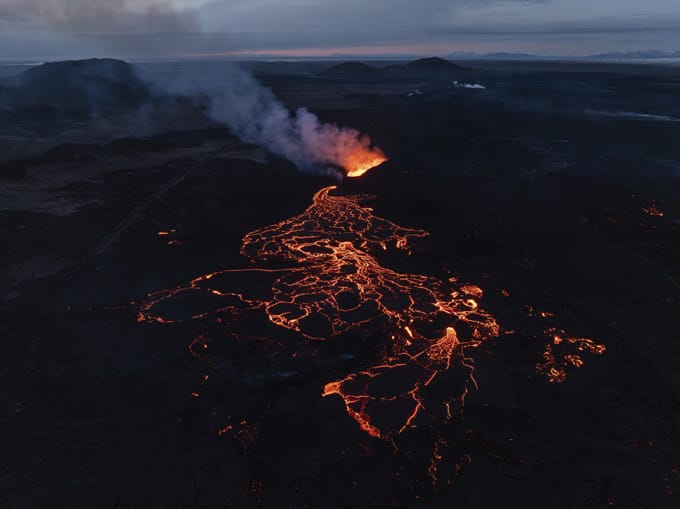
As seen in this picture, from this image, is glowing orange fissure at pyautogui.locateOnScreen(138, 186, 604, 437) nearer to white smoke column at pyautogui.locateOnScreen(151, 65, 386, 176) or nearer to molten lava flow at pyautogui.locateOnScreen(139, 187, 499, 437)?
molten lava flow at pyautogui.locateOnScreen(139, 187, 499, 437)

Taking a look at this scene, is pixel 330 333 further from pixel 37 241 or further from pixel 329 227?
pixel 37 241

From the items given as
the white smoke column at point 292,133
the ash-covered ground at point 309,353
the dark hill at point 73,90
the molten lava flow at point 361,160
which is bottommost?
the ash-covered ground at point 309,353

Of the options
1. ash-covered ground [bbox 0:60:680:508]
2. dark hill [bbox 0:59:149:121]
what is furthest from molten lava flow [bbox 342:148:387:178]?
dark hill [bbox 0:59:149:121]

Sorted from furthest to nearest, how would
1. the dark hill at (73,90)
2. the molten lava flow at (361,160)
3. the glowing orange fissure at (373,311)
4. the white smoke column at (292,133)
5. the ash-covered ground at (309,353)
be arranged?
1. the dark hill at (73,90)
2. the white smoke column at (292,133)
3. the molten lava flow at (361,160)
4. the glowing orange fissure at (373,311)
5. the ash-covered ground at (309,353)

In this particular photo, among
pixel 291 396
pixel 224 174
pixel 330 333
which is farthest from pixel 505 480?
pixel 224 174

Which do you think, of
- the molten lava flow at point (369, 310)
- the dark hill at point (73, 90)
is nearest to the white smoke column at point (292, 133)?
the dark hill at point (73, 90)

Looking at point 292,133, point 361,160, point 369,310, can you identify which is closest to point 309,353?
point 369,310

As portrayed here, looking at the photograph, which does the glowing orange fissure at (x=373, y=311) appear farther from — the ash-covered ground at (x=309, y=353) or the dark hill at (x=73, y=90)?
the dark hill at (x=73, y=90)
